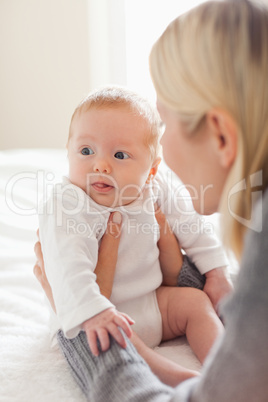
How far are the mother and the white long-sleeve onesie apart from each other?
0.12m

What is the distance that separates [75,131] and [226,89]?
47 centimetres

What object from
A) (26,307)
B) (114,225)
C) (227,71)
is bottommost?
(26,307)

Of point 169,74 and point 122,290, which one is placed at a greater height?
point 169,74

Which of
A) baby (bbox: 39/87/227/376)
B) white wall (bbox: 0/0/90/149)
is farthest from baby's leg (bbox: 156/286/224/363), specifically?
white wall (bbox: 0/0/90/149)

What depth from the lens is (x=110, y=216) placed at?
1083 mm

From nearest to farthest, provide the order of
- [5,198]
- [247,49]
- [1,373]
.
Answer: [247,49]
[1,373]
[5,198]

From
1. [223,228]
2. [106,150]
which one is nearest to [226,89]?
[223,228]

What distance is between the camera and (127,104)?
108cm

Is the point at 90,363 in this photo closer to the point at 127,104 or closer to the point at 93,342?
the point at 93,342

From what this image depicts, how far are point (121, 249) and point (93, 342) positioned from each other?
29 cm

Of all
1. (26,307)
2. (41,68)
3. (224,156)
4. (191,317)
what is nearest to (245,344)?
(224,156)

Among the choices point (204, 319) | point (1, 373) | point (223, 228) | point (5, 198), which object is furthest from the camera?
point (5, 198)

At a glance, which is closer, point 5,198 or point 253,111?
point 253,111

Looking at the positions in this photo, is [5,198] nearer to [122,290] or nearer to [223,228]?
[122,290]
